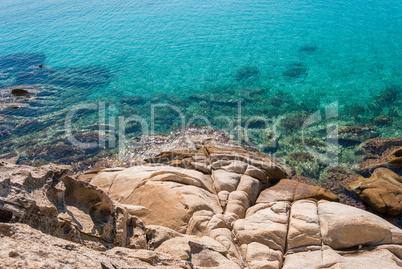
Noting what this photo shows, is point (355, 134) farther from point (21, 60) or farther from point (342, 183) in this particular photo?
point (21, 60)

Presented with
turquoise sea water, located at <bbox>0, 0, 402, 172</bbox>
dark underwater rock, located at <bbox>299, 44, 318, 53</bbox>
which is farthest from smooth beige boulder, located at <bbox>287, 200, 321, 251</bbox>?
dark underwater rock, located at <bbox>299, 44, 318, 53</bbox>

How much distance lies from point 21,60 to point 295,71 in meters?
28.2

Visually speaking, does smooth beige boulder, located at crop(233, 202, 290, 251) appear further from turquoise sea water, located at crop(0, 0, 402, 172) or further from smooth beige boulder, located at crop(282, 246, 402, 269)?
turquoise sea water, located at crop(0, 0, 402, 172)

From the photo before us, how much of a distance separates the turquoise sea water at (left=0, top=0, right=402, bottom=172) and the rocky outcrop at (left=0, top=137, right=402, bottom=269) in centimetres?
772

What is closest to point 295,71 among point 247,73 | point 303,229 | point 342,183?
point 247,73

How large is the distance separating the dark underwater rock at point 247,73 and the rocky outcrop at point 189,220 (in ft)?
38.8

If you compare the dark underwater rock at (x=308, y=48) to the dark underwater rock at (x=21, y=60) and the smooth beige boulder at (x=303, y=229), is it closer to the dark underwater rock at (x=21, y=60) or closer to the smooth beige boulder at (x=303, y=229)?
the smooth beige boulder at (x=303, y=229)

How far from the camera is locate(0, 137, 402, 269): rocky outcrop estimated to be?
5.20 m

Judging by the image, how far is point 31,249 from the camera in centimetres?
393

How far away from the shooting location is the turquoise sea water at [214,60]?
1948cm

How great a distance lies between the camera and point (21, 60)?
1151 inches

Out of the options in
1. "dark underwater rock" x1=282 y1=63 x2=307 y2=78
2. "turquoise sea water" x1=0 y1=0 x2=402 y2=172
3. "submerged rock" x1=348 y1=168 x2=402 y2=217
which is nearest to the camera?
"submerged rock" x1=348 y1=168 x2=402 y2=217

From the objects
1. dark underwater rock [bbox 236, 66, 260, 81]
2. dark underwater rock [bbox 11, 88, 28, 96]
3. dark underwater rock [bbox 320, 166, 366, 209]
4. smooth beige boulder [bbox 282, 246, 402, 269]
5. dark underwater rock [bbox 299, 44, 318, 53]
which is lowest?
dark underwater rock [bbox 320, 166, 366, 209]

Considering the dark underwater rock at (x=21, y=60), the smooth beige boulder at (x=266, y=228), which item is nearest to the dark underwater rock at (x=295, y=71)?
the smooth beige boulder at (x=266, y=228)
